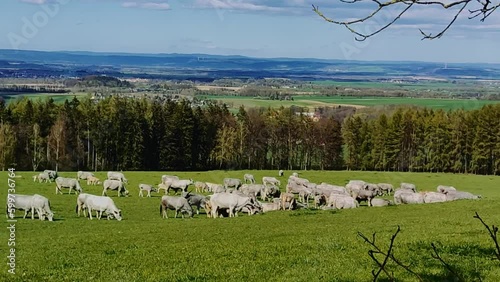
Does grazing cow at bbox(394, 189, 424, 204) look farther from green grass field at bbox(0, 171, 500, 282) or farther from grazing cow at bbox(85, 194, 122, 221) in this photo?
grazing cow at bbox(85, 194, 122, 221)

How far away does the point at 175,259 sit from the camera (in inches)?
468

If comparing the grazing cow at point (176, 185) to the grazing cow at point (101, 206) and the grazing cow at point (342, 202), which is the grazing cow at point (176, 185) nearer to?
the grazing cow at point (101, 206)

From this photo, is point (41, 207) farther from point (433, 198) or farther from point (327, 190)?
point (433, 198)

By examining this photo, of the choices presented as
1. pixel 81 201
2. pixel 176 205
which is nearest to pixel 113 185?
pixel 81 201

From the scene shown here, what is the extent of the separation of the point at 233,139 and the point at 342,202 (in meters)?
50.6

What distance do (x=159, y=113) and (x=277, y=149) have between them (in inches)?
764

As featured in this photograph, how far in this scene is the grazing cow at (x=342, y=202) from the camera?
29.9 m

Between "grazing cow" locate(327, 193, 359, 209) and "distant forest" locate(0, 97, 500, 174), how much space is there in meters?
49.6

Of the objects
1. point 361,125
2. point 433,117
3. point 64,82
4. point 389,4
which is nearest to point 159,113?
point 361,125

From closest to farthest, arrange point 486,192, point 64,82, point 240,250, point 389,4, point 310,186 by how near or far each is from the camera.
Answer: point 389,4, point 240,250, point 310,186, point 486,192, point 64,82

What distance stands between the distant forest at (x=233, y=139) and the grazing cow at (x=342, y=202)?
1953 inches

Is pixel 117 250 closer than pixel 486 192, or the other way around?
pixel 117 250

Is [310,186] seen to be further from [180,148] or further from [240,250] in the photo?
[180,148]

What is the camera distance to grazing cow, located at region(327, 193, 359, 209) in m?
29.9
